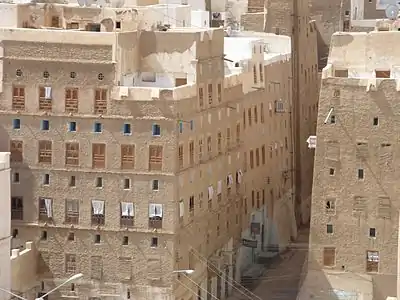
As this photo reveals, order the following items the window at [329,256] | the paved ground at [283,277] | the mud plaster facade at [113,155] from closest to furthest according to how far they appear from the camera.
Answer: the mud plaster facade at [113,155] < the window at [329,256] < the paved ground at [283,277]

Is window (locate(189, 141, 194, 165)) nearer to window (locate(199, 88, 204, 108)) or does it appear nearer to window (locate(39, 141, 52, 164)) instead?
window (locate(199, 88, 204, 108))

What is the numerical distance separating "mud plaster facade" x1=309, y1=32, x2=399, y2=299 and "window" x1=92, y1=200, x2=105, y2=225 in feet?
30.2

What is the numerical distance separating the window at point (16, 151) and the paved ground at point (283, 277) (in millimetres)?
13277

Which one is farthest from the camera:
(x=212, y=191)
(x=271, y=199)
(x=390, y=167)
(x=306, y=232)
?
(x=306, y=232)

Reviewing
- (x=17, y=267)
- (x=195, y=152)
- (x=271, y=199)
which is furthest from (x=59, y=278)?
(x=271, y=199)

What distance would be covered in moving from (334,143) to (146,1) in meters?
23.7

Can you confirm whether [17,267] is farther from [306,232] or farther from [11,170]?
[306,232]

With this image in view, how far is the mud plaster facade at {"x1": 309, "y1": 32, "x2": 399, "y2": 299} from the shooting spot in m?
65.8

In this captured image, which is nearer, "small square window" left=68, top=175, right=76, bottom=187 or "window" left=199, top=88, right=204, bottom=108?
"small square window" left=68, top=175, right=76, bottom=187

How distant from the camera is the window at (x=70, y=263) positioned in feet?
222

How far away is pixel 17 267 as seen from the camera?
218 ft

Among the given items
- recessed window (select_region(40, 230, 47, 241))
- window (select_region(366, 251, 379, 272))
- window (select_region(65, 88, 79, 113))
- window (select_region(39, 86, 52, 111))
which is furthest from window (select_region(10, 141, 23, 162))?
window (select_region(366, 251, 379, 272))

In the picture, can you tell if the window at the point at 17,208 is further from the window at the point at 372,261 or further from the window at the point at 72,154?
the window at the point at 372,261

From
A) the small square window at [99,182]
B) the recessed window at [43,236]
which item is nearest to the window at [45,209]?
the recessed window at [43,236]
